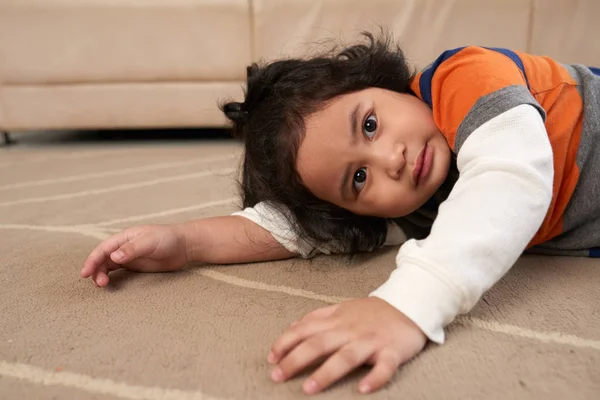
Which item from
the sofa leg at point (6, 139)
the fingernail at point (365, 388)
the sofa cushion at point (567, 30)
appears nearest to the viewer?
the fingernail at point (365, 388)

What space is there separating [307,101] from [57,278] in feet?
1.29

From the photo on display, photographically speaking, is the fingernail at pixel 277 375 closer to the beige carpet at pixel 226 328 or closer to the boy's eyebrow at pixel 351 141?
the beige carpet at pixel 226 328

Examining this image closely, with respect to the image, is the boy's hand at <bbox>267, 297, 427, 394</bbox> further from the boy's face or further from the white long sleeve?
the boy's face

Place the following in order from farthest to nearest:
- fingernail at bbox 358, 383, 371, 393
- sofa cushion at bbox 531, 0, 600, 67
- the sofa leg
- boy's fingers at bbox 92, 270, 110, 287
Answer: the sofa leg < sofa cushion at bbox 531, 0, 600, 67 < boy's fingers at bbox 92, 270, 110, 287 < fingernail at bbox 358, 383, 371, 393

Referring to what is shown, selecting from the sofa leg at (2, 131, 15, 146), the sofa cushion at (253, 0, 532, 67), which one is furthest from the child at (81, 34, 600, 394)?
the sofa leg at (2, 131, 15, 146)

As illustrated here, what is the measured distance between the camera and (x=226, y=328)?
1.66ft

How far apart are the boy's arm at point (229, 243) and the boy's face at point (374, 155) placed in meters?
0.10

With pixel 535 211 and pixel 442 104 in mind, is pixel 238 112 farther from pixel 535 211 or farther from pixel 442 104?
pixel 535 211

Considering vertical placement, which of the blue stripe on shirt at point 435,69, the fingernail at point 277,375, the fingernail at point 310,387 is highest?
the blue stripe on shirt at point 435,69

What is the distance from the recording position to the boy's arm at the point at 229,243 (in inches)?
26.7

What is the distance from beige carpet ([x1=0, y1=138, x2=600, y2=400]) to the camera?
0.41 meters

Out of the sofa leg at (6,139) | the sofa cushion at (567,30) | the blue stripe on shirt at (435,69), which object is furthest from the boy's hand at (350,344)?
the sofa leg at (6,139)

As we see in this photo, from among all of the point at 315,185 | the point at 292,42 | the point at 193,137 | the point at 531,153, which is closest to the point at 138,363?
the point at 315,185

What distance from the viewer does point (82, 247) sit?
2.49ft
